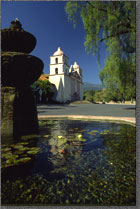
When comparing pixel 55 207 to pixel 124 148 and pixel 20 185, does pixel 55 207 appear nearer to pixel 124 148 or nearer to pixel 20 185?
pixel 20 185

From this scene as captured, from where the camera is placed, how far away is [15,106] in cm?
297

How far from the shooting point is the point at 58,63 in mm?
35781

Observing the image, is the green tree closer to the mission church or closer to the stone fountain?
the stone fountain

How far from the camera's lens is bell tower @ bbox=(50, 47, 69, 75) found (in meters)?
35.2

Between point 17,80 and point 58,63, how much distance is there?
35.1 meters

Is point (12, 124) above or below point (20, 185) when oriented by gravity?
above

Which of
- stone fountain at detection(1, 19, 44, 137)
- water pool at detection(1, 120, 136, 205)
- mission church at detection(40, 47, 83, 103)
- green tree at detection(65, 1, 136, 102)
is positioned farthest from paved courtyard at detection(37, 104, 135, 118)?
mission church at detection(40, 47, 83, 103)

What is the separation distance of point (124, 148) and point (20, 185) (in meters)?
1.83

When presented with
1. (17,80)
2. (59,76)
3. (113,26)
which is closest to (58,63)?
(59,76)

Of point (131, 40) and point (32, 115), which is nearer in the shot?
point (32, 115)

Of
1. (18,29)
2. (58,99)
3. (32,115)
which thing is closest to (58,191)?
(32,115)

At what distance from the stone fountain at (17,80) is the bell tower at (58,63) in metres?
33.1

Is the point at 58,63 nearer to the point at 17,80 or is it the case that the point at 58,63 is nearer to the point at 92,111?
the point at 92,111

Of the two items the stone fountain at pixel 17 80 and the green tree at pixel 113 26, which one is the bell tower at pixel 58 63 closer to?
the green tree at pixel 113 26
